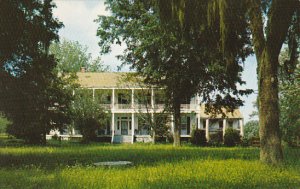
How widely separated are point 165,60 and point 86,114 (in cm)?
1539

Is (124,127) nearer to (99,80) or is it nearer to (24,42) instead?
(99,80)

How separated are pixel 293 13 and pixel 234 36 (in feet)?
7.43

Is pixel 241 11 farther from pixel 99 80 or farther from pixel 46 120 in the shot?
pixel 99 80

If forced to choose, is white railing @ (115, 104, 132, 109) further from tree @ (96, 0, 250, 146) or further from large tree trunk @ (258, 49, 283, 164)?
large tree trunk @ (258, 49, 283, 164)

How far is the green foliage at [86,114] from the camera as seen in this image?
46156 millimetres

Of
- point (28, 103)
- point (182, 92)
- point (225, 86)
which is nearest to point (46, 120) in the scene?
point (28, 103)

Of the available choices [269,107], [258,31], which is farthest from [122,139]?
[258,31]

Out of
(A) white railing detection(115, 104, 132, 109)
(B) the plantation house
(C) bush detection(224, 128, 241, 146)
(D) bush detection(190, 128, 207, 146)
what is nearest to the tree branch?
(C) bush detection(224, 128, 241, 146)

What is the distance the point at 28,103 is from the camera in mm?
34188

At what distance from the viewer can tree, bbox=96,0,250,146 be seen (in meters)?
32.6

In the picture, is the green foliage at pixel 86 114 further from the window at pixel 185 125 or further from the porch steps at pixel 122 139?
the window at pixel 185 125

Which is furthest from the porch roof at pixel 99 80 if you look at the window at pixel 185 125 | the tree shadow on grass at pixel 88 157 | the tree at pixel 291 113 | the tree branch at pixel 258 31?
the tree branch at pixel 258 31

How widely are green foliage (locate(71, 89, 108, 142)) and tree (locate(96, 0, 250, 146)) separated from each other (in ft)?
33.5

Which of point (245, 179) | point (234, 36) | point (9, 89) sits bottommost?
point (245, 179)
